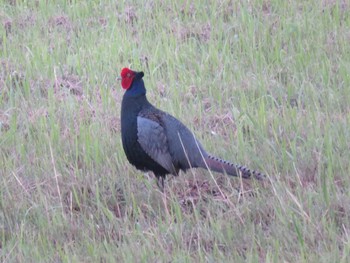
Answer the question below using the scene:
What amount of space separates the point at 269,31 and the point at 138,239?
4181mm

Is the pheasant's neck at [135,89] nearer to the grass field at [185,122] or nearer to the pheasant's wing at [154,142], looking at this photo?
the pheasant's wing at [154,142]

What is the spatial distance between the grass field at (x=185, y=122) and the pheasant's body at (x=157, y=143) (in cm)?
15

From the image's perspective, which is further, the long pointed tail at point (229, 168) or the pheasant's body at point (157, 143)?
the pheasant's body at point (157, 143)

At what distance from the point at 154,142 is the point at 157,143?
0.9 inches

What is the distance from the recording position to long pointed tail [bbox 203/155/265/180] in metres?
5.38

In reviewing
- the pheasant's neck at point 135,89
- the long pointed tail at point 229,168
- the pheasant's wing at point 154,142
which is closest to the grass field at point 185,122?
the long pointed tail at point 229,168

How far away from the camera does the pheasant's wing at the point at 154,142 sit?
18.7 ft

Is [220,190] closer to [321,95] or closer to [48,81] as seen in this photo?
[321,95]

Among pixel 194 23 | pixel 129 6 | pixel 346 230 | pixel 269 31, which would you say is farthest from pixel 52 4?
pixel 346 230

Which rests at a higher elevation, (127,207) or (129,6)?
(129,6)

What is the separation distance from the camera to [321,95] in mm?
6949

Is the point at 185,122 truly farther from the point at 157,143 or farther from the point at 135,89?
the point at 157,143

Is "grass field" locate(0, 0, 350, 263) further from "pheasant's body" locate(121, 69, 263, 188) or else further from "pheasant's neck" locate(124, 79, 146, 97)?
"pheasant's neck" locate(124, 79, 146, 97)

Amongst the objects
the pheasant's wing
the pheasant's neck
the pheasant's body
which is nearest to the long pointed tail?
the pheasant's body
